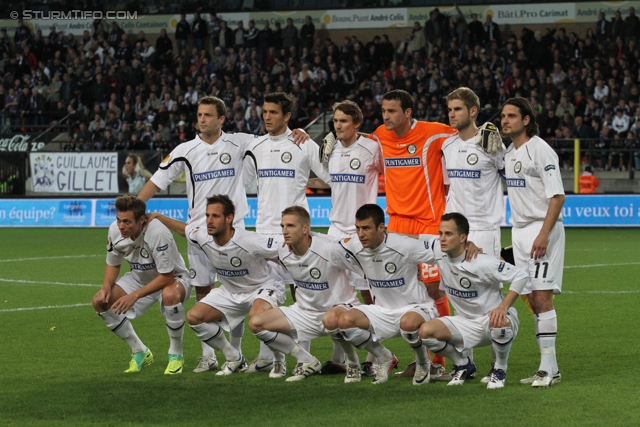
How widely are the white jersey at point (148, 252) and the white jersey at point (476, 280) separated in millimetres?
2149

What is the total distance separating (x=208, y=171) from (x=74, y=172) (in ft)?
55.3

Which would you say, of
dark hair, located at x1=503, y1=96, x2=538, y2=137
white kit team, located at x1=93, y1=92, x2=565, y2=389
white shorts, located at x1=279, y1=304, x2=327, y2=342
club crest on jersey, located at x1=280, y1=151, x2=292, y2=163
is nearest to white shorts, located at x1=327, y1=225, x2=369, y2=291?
white kit team, located at x1=93, y1=92, x2=565, y2=389

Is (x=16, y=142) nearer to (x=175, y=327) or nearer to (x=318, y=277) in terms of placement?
(x=175, y=327)

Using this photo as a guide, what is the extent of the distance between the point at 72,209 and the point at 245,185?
555 inches

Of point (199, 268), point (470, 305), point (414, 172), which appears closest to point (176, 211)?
point (199, 268)

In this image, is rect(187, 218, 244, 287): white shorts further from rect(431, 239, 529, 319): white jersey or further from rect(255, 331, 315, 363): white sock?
rect(431, 239, 529, 319): white jersey

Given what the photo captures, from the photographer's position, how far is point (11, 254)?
1714 cm

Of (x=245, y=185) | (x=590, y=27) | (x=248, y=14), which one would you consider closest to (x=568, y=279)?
(x=245, y=185)

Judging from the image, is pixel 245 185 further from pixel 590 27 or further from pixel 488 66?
pixel 590 27

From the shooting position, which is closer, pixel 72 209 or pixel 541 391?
pixel 541 391

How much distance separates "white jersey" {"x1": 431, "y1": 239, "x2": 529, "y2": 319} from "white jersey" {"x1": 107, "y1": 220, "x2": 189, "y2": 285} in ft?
7.05

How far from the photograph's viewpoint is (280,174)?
838 centimetres

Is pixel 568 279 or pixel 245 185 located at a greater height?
pixel 245 185

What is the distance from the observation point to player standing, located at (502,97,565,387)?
7074mm
